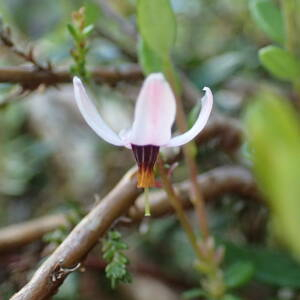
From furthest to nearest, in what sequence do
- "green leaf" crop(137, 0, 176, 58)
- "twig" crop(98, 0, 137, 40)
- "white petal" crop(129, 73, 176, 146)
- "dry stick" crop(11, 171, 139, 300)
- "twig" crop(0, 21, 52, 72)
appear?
"twig" crop(98, 0, 137, 40) < "twig" crop(0, 21, 52, 72) < "green leaf" crop(137, 0, 176, 58) < "dry stick" crop(11, 171, 139, 300) < "white petal" crop(129, 73, 176, 146)

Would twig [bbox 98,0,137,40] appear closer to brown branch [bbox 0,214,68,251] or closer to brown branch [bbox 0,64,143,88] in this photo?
brown branch [bbox 0,64,143,88]

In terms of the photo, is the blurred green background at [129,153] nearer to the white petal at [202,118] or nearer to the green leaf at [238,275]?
the green leaf at [238,275]

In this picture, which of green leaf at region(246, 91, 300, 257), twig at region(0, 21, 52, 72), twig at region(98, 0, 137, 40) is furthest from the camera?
twig at region(98, 0, 137, 40)

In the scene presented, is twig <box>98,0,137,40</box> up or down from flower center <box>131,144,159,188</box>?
down

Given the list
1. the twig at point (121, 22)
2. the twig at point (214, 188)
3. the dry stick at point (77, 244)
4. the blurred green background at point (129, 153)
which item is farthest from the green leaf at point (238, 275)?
the twig at point (121, 22)

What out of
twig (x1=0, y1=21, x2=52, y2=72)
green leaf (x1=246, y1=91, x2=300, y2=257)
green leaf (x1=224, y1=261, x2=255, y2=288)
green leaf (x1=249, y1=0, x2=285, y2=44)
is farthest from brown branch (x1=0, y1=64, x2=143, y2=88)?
green leaf (x1=246, y1=91, x2=300, y2=257)

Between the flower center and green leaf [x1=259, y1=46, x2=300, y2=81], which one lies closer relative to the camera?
the flower center

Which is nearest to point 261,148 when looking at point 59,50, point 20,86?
point 20,86

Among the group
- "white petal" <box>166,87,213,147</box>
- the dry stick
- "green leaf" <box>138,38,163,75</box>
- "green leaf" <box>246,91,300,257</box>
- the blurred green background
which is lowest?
the blurred green background
